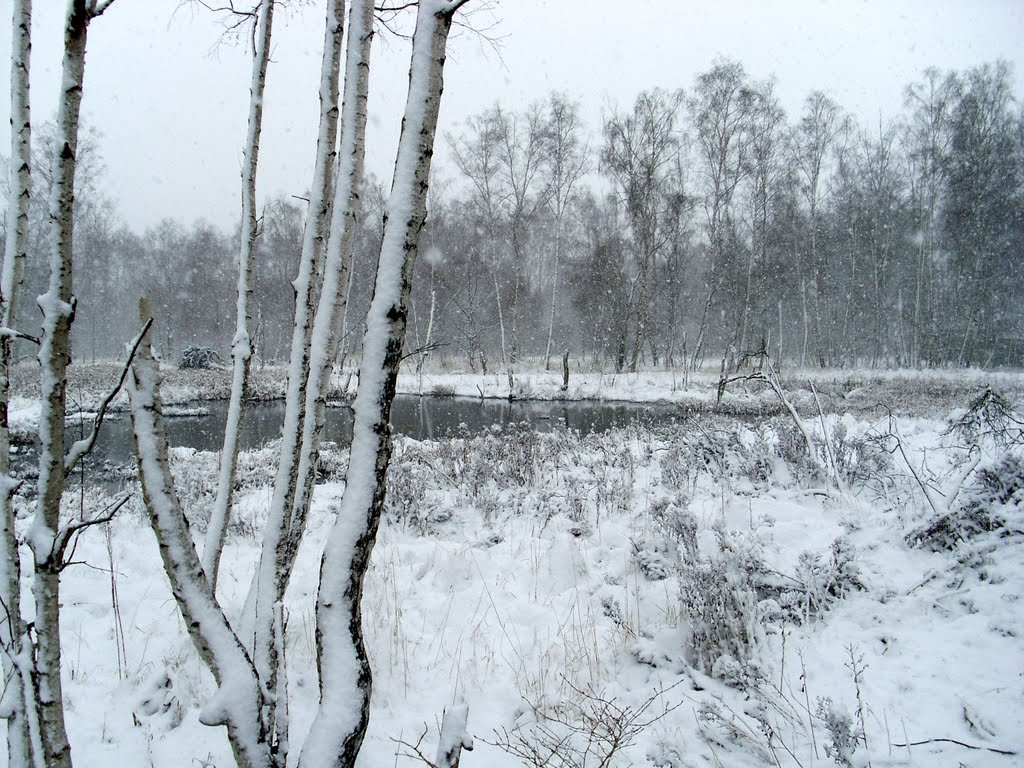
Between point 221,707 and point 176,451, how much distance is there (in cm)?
999

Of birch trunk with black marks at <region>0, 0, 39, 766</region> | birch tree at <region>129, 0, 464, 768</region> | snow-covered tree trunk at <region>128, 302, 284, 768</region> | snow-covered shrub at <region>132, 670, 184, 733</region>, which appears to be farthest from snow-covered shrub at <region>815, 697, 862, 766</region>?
snow-covered shrub at <region>132, 670, 184, 733</region>

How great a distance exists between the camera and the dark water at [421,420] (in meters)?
12.0

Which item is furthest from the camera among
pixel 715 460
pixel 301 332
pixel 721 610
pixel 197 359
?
pixel 197 359

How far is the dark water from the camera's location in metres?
12.0

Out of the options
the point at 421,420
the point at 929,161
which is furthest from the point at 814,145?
the point at 421,420

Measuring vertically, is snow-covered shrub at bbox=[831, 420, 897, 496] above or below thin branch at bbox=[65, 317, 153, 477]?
below

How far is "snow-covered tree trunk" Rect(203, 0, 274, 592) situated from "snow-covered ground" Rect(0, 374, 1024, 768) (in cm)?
56

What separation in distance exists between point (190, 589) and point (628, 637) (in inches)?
92.2

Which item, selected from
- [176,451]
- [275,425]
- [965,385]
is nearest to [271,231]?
[275,425]

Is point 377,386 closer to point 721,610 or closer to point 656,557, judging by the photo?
point 721,610

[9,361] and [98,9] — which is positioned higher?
[98,9]

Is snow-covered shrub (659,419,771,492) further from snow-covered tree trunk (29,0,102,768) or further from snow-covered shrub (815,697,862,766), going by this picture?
snow-covered tree trunk (29,0,102,768)

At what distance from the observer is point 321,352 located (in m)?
2.13

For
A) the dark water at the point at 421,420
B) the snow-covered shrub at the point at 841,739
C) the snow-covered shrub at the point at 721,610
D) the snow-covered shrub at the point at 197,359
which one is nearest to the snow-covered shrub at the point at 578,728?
the snow-covered shrub at the point at 721,610
